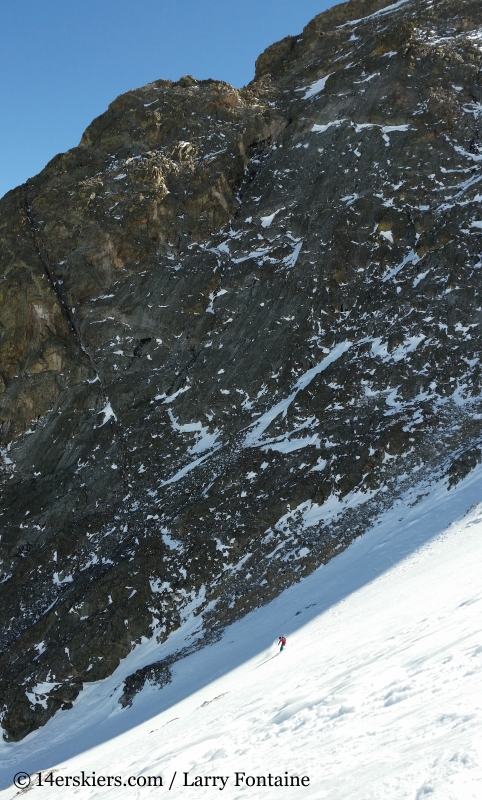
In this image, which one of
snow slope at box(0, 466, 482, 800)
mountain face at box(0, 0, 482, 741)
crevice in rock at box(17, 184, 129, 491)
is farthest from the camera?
crevice in rock at box(17, 184, 129, 491)

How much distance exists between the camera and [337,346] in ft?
127

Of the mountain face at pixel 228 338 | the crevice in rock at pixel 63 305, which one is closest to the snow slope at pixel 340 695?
the mountain face at pixel 228 338

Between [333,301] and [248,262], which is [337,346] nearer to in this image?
[333,301]

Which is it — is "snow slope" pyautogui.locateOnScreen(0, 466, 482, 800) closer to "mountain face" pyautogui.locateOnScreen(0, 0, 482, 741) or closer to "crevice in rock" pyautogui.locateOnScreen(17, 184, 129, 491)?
"mountain face" pyautogui.locateOnScreen(0, 0, 482, 741)

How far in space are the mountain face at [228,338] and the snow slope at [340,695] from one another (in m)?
2.03

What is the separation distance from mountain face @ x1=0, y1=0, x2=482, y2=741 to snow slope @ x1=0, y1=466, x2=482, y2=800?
2.03 meters

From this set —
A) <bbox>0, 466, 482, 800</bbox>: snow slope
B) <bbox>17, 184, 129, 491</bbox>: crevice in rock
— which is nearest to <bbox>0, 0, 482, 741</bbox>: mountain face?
<bbox>17, 184, 129, 491</bbox>: crevice in rock

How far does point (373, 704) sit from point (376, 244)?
3707cm

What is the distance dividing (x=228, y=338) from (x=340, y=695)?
33593 millimetres

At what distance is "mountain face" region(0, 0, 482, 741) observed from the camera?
29312 millimetres

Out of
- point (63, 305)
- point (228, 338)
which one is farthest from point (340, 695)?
point (63, 305)

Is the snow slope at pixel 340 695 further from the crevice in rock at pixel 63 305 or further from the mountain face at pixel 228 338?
the crevice in rock at pixel 63 305

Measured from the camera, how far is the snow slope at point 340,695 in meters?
6.82

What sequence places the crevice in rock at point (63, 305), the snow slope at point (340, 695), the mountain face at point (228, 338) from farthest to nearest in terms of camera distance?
the crevice in rock at point (63, 305)
the mountain face at point (228, 338)
the snow slope at point (340, 695)
